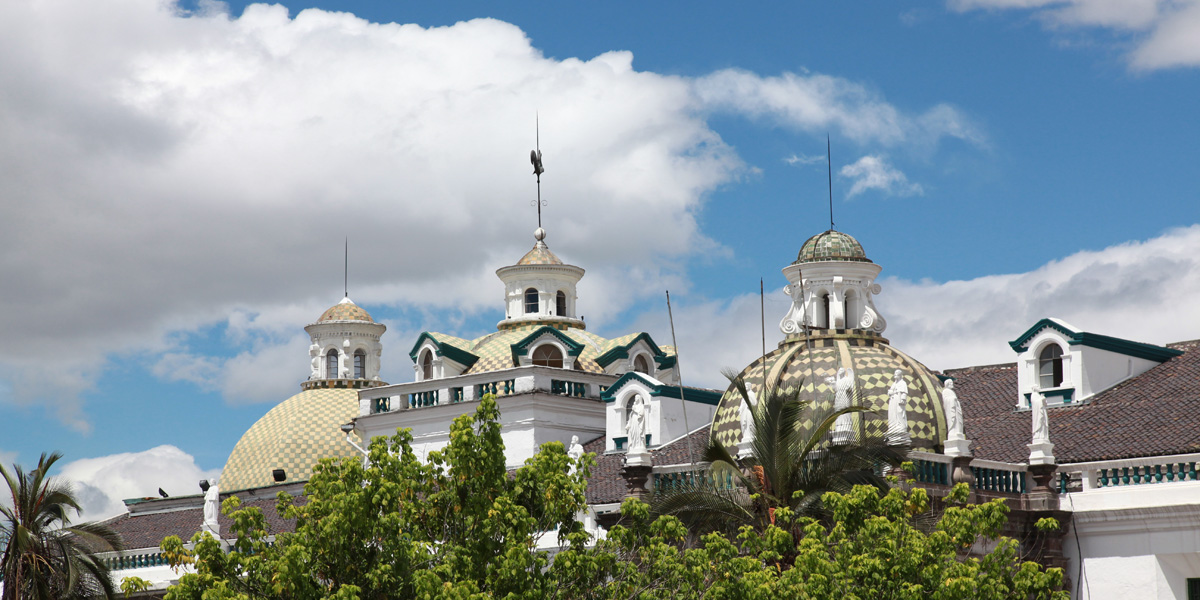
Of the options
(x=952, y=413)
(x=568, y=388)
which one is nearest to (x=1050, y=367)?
(x=952, y=413)

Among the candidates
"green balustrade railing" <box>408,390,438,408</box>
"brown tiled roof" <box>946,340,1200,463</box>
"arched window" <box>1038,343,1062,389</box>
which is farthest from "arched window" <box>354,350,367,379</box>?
"arched window" <box>1038,343,1062,389</box>

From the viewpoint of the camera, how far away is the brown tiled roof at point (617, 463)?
121 feet

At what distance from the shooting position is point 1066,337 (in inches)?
1423

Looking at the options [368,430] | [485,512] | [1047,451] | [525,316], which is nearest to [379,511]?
[485,512]

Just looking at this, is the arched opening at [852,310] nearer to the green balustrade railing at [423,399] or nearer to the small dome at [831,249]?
the small dome at [831,249]

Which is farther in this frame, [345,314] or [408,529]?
[345,314]

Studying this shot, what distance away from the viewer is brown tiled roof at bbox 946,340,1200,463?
31.7 meters

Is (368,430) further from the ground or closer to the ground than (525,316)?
closer to the ground

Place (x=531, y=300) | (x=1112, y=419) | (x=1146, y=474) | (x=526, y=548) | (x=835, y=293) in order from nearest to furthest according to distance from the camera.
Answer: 1. (x=526, y=548)
2. (x=1146, y=474)
3. (x=1112, y=419)
4. (x=835, y=293)
5. (x=531, y=300)

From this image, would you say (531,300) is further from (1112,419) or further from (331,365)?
(1112,419)

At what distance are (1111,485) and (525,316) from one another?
1004 inches

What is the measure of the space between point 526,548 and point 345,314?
50746 millimetres

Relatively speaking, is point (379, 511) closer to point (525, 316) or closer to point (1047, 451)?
point (1047, 451)

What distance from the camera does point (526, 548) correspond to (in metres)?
22.6
